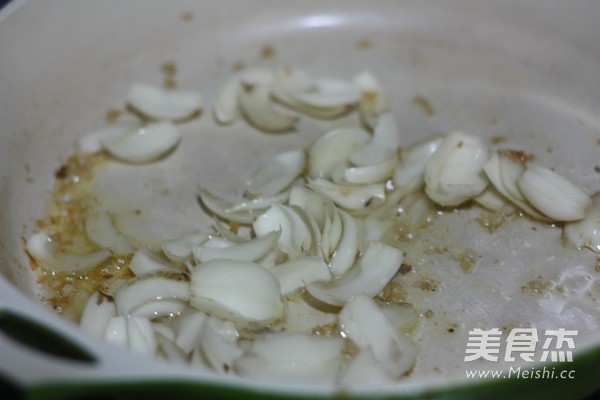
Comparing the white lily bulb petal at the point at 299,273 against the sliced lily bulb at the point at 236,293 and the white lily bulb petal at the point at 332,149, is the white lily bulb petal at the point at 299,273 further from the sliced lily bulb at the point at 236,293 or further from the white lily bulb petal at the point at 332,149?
the white lily bulb petal at the point at 332,149

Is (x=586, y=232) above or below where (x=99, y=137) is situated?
below

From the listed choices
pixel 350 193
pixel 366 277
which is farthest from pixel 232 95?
pixel 366 277

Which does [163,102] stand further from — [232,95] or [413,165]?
[413,165]

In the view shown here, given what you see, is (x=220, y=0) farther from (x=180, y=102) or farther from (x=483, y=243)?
(x=483, y=243)

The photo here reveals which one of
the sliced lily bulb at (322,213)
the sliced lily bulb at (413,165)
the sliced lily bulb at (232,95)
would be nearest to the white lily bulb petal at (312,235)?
the sliced lily bulb at (322,213)

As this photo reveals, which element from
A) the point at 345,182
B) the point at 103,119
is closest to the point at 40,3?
the point at 103,119
